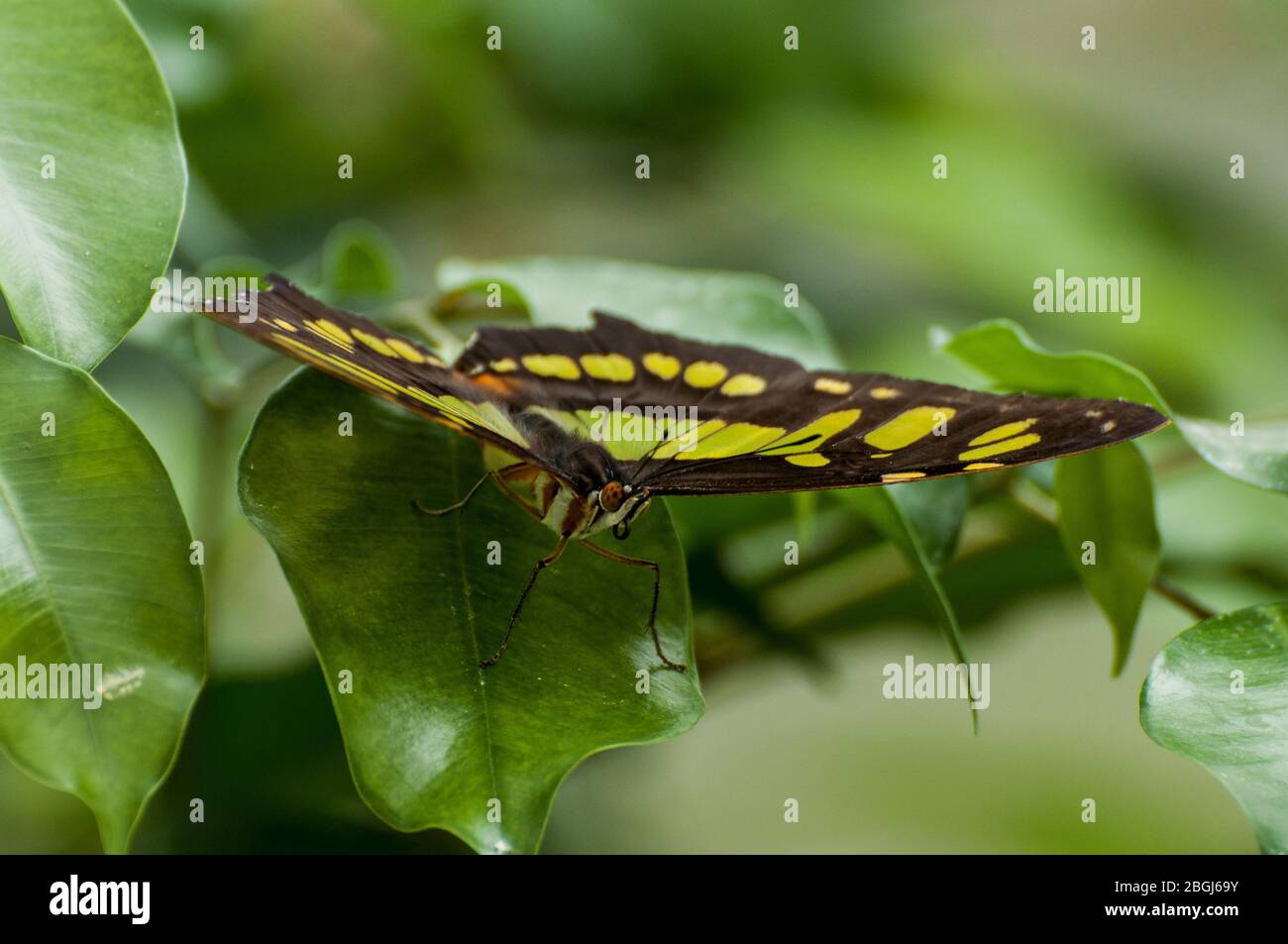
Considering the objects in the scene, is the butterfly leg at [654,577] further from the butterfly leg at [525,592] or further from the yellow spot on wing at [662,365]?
the yellow spot on wing at [662,365]

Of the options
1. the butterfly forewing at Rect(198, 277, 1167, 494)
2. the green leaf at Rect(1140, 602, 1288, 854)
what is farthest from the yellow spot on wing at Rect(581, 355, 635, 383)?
the green leaf at Rect(1140, 602, 1288, 854)

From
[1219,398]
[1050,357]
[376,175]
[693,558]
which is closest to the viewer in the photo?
[1050,357]

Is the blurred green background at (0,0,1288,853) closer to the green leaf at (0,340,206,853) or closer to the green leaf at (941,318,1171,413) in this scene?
the green leaf at (941,318,1171,413)

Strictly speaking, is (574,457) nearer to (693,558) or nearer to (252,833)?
(693,558)

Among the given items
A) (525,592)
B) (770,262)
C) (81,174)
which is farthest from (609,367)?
(770,262)

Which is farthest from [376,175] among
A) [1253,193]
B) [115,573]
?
[1253,193]
